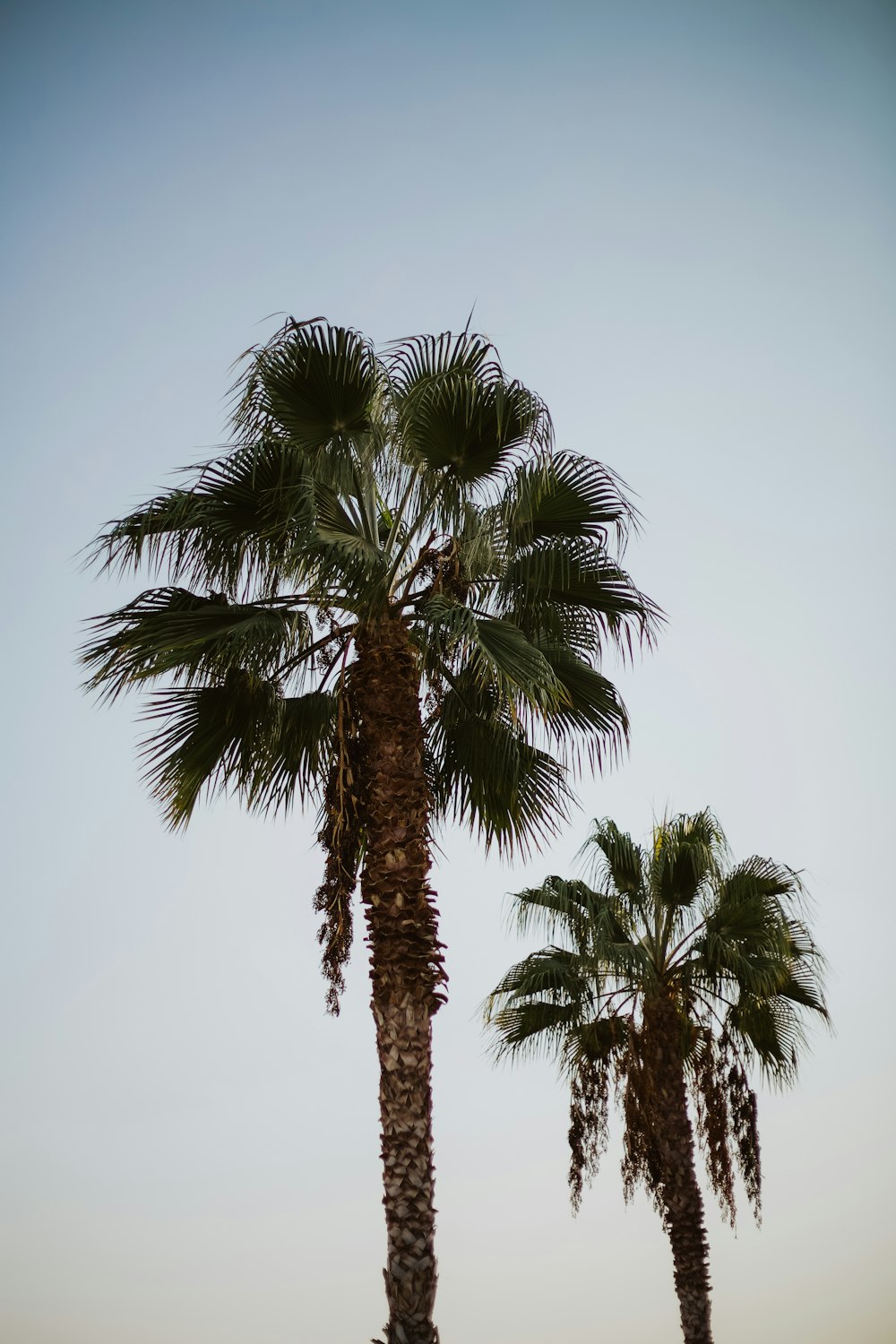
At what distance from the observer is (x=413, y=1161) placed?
6879 mm

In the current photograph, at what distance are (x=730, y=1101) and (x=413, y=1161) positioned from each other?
301 inches

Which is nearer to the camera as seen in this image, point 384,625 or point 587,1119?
point 384,625

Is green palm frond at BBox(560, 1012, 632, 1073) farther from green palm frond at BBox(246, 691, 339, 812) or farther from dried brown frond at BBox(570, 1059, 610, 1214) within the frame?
green palm frond at BBox(246, 691, 339, 812)

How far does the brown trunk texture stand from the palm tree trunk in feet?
23.8

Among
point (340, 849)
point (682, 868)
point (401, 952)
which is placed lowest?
point (401, 952)

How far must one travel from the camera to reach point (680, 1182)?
44.8 feet

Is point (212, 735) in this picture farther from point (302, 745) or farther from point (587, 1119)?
point (587, 1119)

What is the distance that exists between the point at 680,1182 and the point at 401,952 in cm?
823

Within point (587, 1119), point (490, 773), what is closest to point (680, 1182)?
point (587, 1119)

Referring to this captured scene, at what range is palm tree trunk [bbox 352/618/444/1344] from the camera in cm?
666

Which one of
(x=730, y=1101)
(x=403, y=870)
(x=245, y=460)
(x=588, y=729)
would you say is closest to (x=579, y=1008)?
(x=730, y=1101)

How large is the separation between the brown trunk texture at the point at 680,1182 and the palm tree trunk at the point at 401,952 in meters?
7.25

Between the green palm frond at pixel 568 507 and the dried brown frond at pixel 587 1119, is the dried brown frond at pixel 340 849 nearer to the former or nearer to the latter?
the green palm frond at pixel 568 507

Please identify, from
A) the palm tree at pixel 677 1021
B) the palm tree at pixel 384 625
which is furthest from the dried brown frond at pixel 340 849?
the palm tree at pixel 677 1021
